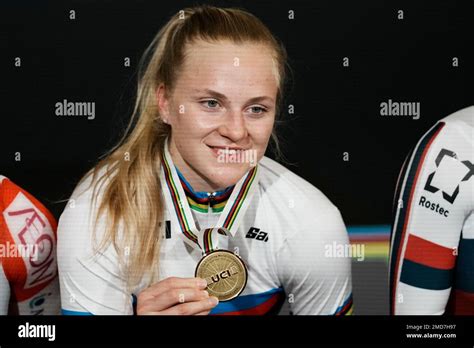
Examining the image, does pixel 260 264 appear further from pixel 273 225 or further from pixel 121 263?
pixel 121 263

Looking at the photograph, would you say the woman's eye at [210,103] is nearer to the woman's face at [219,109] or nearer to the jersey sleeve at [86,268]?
the woman's face at [219,109]

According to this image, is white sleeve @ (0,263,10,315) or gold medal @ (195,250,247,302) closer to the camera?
gold medal @ (195,250,247,302)

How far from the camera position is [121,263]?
284cm

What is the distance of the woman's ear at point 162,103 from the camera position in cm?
286

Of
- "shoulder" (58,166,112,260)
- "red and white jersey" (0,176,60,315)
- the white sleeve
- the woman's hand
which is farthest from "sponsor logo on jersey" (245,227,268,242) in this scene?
the white sleeve

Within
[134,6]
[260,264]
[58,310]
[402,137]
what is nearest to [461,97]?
[402,137]

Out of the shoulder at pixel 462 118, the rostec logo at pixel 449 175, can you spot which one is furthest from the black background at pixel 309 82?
the rostec logo at pixel 449 175

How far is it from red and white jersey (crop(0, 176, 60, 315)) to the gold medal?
532mm

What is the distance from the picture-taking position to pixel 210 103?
2816 millimetres

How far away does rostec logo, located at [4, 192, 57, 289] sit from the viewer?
9.56ft

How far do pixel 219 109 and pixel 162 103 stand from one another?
0.20 meters

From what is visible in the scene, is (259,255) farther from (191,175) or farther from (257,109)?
(257,109)

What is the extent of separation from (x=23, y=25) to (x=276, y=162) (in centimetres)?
99

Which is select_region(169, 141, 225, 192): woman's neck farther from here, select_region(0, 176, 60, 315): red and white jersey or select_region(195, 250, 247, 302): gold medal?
select_region(0, 176, 60, 315): red and white jersey
